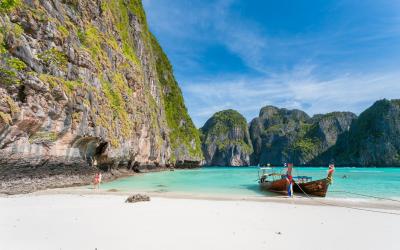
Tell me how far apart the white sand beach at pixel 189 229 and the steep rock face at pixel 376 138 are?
14919 cm

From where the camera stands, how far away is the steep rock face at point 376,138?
132 m

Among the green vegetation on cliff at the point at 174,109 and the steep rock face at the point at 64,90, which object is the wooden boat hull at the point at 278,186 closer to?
the steep rock face at the point at 64,90

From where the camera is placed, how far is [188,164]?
92.0m

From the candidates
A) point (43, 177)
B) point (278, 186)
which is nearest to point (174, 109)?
point (43, 177)

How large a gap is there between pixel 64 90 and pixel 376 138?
155024 millimetres

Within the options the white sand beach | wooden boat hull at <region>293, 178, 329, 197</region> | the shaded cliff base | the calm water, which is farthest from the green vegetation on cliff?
the white sand beach

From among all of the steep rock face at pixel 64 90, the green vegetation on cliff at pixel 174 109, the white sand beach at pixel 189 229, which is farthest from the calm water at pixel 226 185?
the green vegetation on cliff at pixel 174 109

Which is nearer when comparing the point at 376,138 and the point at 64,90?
the point at 64,90

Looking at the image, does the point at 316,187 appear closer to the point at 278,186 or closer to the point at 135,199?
the point at 278,186

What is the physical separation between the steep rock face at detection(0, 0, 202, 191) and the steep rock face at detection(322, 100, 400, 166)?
136 meters

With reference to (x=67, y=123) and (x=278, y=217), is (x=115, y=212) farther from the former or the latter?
(x=67, y=123)

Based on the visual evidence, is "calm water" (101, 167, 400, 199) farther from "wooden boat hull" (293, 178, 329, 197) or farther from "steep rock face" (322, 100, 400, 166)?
"steep rock face" (322, 100, 400, 166)

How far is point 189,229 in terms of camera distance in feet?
24.0

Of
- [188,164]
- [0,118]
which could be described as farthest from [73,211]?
[188,164]
